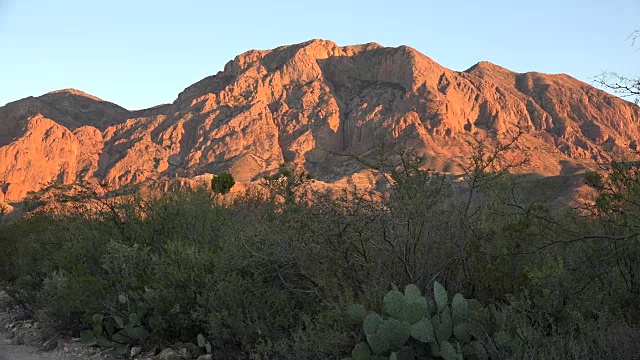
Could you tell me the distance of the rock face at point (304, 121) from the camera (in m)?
115

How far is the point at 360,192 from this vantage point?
9.09 metres

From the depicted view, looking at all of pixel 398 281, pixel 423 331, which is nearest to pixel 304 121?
pixel 398 281

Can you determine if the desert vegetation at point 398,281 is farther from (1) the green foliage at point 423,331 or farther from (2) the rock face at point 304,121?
(2) the rock face at point 304,121

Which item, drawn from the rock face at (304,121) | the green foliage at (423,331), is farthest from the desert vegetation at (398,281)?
the rock face at (304,121)

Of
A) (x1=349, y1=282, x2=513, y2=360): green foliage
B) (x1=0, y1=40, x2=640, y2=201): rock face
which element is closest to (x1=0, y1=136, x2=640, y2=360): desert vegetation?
(x1=349, y1=282, x2=513, y2=360): green foliage

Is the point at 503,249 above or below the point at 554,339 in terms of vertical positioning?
above

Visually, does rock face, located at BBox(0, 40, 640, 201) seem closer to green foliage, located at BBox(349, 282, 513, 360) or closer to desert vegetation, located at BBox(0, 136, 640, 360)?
desert vegetation, located at BBox(0, 136, 640, 360)

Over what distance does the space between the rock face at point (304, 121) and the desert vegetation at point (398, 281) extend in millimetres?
92159

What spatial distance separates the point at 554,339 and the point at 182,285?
19.4 feet

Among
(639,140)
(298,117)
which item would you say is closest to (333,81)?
(298,117)

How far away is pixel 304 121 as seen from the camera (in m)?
→ 129

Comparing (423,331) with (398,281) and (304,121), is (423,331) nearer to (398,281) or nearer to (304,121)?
(398,281)

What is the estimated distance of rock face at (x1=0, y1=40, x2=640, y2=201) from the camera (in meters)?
115

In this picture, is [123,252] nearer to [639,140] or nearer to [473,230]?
[473,230]
